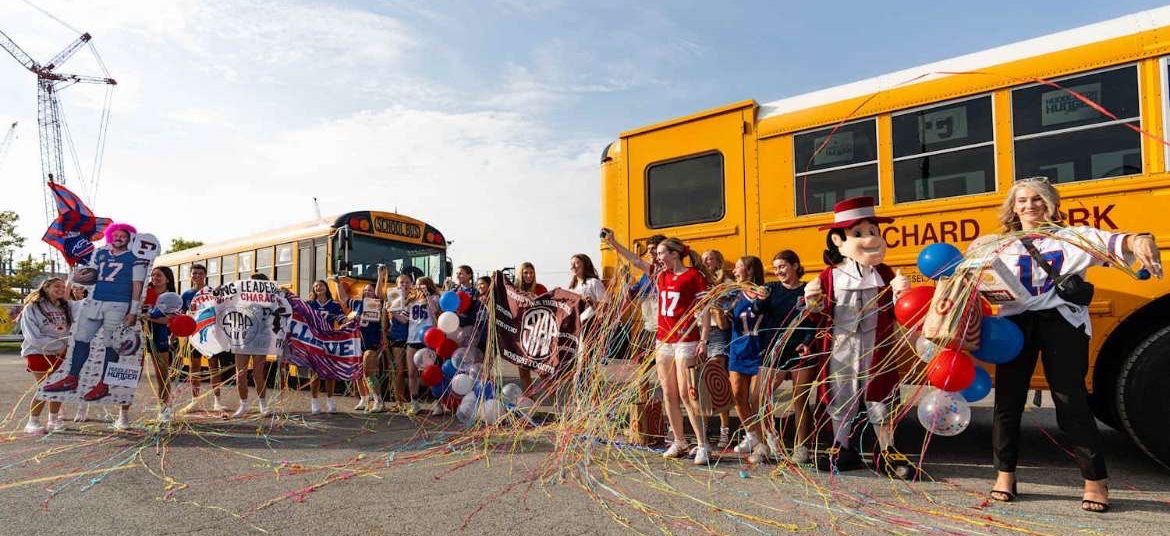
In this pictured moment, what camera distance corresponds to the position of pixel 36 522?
3.64m

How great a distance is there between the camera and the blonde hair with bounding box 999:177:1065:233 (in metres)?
3.69

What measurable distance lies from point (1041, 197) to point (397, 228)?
32.4ft

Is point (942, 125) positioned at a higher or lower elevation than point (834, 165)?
higher

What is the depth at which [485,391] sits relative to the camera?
6359mm

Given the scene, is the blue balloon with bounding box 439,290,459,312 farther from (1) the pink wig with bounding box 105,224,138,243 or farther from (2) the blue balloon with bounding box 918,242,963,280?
(2) the blue balloon with bounding box 918,242,963,280

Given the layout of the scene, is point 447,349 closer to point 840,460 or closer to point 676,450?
point 676,450

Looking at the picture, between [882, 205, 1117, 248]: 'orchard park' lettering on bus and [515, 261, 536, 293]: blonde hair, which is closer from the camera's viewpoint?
[882, 205, 1117, 248]: 'orchard park' lettering on bus

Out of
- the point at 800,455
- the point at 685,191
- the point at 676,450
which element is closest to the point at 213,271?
the point at 685,191

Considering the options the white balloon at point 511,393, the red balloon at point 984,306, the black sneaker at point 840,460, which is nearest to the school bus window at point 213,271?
the white balloon at point 511,393

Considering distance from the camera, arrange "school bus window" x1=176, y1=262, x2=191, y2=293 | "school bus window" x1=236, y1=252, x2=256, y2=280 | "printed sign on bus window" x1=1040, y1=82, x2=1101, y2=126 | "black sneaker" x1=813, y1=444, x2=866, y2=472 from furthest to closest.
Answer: "school bus window" x1=176, y1=262, x2=191, y2=293 < "school bus window" x1=236, y1=252, x2=256, y2=280 < "black sneaker" x1=813, y1=444, x2=866, y2=472 < "printed sign on bus window" x1=1040, y1=82, x2=1101, y2=126

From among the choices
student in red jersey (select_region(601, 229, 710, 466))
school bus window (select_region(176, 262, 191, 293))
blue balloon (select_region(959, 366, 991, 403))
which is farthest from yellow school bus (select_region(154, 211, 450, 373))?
blue balloon (select_region(959, 366, 991, 403))

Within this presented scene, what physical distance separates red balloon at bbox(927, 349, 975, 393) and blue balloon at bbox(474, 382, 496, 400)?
3.95 meters

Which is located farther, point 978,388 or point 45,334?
point 45,334

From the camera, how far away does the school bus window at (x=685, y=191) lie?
6.20 m
